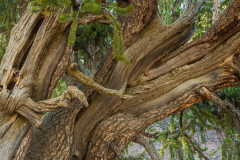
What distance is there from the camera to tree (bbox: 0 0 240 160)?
6.52 feet

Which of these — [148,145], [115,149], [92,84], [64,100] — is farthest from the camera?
[148,145]

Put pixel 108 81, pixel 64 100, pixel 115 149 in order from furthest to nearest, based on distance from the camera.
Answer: pixel 108 81 < pixel 115 149 < pixel 64 100

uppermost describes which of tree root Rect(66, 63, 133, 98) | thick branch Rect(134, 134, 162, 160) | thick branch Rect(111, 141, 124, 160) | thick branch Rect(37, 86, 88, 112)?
tree root Rect(66, 63, 133, 98)

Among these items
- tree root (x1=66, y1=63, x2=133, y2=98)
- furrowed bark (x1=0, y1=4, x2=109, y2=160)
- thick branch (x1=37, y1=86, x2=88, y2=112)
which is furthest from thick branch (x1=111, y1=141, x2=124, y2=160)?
furrowed bark (x1=0, y1=4, x2=109, y2=160)

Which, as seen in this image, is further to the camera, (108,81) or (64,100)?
(108,81)

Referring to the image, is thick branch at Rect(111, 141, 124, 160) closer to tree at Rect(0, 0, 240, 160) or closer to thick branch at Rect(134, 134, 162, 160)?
tree at Rect(0, 0, 240, 160)

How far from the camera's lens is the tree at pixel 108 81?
6.52ft

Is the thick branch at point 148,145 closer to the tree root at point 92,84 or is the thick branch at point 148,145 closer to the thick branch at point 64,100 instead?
the tree root at point 92,84

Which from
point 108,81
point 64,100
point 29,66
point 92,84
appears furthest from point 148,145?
point 29,66

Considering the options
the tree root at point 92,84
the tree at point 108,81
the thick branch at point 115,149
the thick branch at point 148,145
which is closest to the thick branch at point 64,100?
the tree at point 108,81

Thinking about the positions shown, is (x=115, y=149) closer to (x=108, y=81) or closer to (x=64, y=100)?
(x=108, y=81)

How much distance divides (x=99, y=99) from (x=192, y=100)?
1.25m

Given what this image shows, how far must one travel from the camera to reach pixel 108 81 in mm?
2842

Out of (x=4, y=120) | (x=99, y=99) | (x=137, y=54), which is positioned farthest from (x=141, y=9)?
(x=4, y=120)
